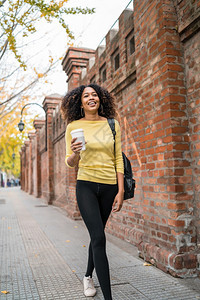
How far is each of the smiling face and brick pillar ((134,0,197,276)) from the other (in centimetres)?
108

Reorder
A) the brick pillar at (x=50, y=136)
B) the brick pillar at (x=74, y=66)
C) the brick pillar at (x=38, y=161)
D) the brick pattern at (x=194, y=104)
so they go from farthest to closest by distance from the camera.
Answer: the brick pillar at (x=38, y=161) → the brick pillar at (x=50, y=136) → the brick pillar at (x=74, y=66) → the brick pattern at (x=194, y=104)

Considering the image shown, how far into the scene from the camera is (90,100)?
2809mm

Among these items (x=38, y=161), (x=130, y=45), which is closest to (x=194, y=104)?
(x=130, y=45)

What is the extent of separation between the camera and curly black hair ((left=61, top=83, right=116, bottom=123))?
296 cm

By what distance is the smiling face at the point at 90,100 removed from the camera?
278 centimetres

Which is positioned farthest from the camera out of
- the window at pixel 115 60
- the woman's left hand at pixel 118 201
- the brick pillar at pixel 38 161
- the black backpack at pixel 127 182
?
the brick pillar at pixel 38 161

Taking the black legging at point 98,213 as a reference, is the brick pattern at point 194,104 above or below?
above

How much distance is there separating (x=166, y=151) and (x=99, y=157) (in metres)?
1.21

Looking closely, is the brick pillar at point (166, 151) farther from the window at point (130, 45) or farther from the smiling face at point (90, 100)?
the smiling face at point (90, 100)

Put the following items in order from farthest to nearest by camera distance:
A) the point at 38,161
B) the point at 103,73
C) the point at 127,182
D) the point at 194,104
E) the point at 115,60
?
the point at 38,161 → the point at 103,73 → the point at 115,60 → the point at 194,104 → the point at 127,182

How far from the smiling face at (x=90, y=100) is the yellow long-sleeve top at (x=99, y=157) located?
177 mm

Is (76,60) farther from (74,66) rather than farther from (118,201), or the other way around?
(118,201)

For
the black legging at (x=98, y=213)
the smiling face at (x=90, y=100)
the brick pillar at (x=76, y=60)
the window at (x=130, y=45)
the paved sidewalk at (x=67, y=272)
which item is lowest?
the paved sidewalk at (x=67, y=272)

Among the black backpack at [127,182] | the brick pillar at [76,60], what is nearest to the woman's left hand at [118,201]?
the black backpack at [127,182]
